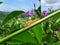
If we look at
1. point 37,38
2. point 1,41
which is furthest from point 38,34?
point 1,41

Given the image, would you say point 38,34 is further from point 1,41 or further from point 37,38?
point 1,41

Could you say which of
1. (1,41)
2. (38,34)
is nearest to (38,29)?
(38,34)

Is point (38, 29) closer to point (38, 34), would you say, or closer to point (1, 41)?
point (38, 34)

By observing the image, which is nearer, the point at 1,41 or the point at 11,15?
the point at 1,41
